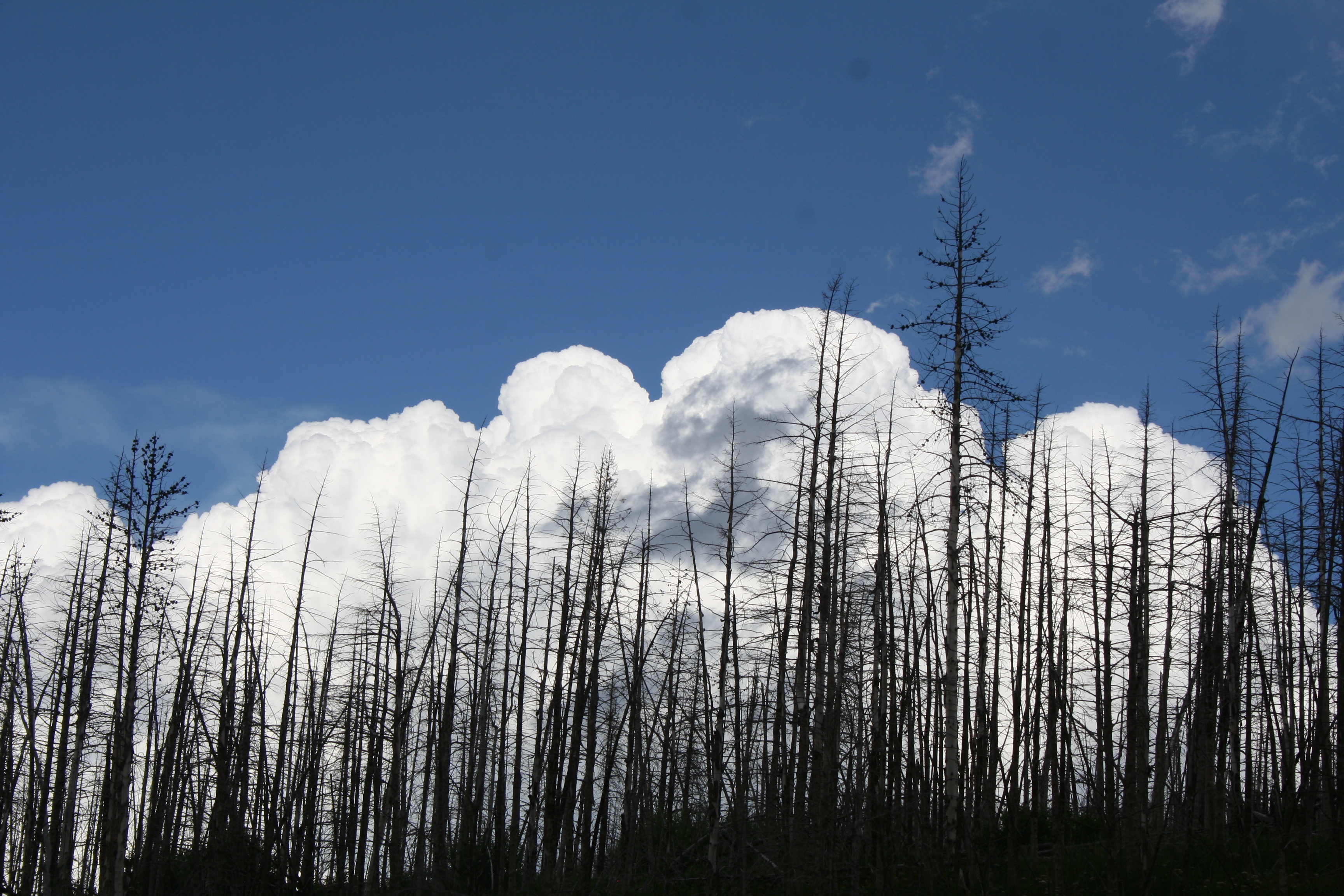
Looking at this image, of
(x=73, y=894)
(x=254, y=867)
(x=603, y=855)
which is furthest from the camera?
(x=603, y=855)

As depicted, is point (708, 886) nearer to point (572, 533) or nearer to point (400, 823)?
point (400, 823)

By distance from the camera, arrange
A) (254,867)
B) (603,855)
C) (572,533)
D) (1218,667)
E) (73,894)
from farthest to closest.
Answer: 1. (603,855)
2. (572,533)
3. (73,894)
4. (254,867)
5. (1218,667)

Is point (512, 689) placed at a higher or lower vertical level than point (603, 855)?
higher

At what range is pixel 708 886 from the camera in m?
14.9

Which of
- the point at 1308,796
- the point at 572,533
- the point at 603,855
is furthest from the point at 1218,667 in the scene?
the point at 603,855

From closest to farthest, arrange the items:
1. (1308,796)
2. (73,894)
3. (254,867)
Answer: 1. (1308,796)
2. (254,867)
3. (73,894)

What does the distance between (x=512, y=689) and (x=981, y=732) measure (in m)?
12.0

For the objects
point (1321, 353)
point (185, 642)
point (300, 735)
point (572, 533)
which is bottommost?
point (300, 735)

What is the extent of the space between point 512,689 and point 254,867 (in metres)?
8.17

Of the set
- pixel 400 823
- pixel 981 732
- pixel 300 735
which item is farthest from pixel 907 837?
pixel 300 735

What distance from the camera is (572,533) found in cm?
2158

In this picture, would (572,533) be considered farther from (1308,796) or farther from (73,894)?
(1308,796)

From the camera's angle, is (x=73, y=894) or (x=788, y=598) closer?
(x=788, y=598)

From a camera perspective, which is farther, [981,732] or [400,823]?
[400,823]
